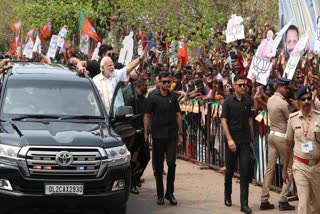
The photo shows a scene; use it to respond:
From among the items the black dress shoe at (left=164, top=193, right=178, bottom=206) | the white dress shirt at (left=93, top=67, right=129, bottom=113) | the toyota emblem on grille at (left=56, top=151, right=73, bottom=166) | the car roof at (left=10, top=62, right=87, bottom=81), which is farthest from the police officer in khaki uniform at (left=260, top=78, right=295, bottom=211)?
the toyota emblem on grille at (left=56, top=151, right=73, bottom=166)

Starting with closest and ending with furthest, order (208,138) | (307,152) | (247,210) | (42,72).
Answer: (307,152) → (42,72) → (247,210) → (208,138)

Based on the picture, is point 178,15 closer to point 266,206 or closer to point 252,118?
point 252,118

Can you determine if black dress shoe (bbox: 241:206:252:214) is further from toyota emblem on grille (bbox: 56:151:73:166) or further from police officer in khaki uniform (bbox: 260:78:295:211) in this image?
toyota emblem on grille (bbox: 56:151:73:166)

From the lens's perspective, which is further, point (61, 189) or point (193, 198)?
point (193, 198)

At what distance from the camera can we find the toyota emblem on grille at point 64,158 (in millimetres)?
9172

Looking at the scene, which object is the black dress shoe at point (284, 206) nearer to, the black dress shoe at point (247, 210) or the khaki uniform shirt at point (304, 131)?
the black dress shoe at point (247, 210)

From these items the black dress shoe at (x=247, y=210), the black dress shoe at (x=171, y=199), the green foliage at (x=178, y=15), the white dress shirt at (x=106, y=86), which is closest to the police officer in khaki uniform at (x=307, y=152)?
the black dress shoe at (x=247, y=210)

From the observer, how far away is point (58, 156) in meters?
9.17

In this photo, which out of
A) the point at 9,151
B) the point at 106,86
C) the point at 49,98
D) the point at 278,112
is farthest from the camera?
the point at 106,86

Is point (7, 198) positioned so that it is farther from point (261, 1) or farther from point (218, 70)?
point (261, 1)

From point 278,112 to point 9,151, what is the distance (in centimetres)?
417

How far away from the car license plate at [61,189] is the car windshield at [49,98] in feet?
4.34

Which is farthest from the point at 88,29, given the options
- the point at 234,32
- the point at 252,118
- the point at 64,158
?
the point at 64,158

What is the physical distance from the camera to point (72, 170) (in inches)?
364
